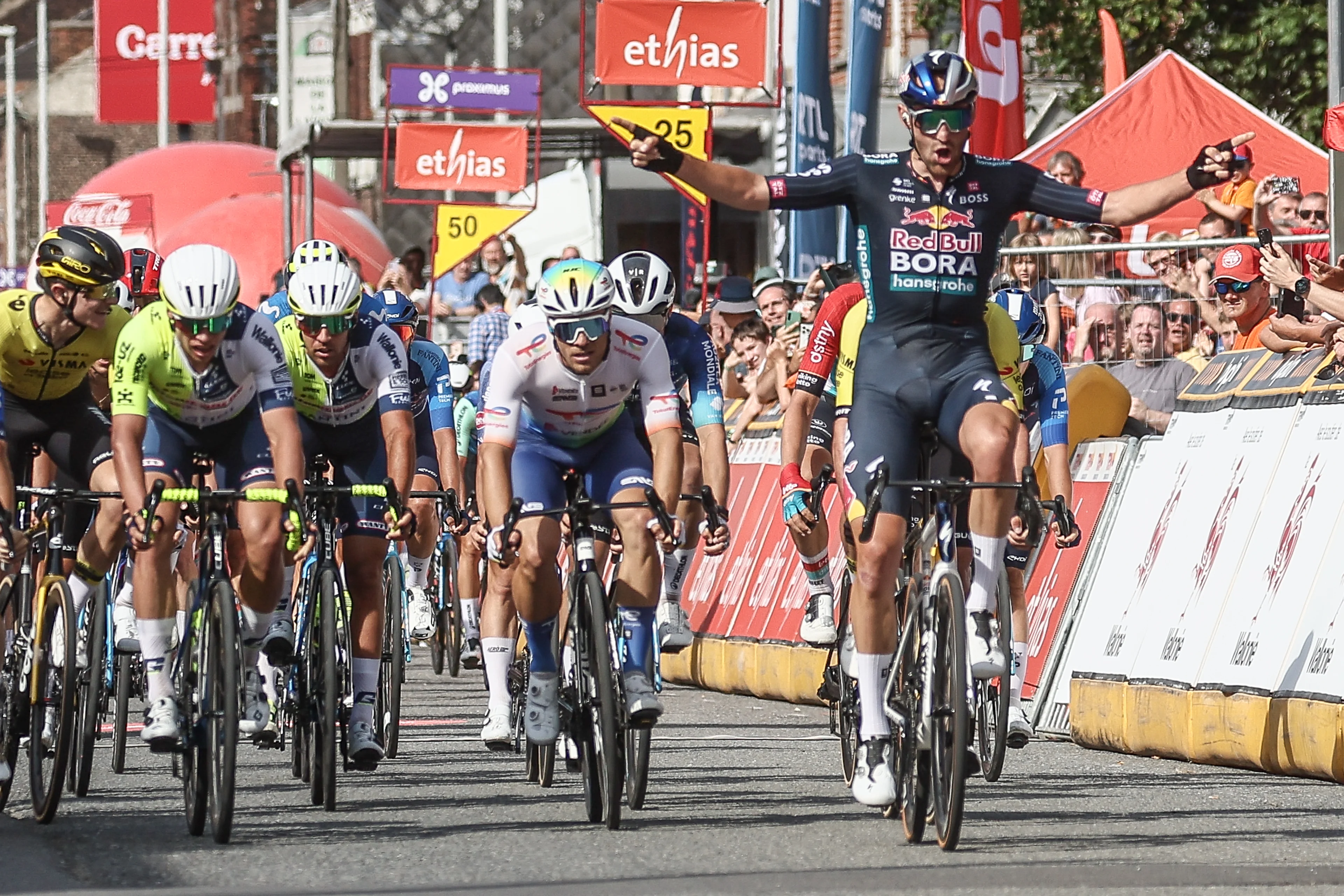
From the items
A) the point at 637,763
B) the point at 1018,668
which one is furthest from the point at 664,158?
the point at 1018,668

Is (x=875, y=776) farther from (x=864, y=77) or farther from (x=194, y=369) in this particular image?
(x=864, y=77)

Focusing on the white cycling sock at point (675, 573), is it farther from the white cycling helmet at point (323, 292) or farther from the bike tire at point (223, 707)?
the bike tire at point (223, 707)

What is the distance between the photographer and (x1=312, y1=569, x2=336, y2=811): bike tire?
911 centimetres

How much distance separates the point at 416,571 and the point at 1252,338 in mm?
4901

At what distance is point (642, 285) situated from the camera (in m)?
11.4

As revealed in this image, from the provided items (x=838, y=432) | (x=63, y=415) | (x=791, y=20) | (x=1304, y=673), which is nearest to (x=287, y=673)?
(x=63, y=415)

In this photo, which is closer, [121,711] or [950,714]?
[950,714]

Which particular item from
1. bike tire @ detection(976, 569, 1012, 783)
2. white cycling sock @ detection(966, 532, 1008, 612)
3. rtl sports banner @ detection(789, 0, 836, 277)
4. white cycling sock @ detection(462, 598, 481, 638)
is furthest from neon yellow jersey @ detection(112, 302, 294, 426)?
rtl sports banner @ detection(789, 0, 836, 277)

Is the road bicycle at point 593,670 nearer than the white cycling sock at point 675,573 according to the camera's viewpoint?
Yes

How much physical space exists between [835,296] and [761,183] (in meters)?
2.09

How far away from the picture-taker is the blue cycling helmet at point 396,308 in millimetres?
12914

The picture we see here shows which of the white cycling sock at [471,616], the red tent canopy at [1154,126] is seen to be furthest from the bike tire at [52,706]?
the red tent canopy at [1154,126]

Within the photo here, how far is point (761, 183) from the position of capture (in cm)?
865

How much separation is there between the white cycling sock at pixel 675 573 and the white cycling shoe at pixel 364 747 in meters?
2.88
